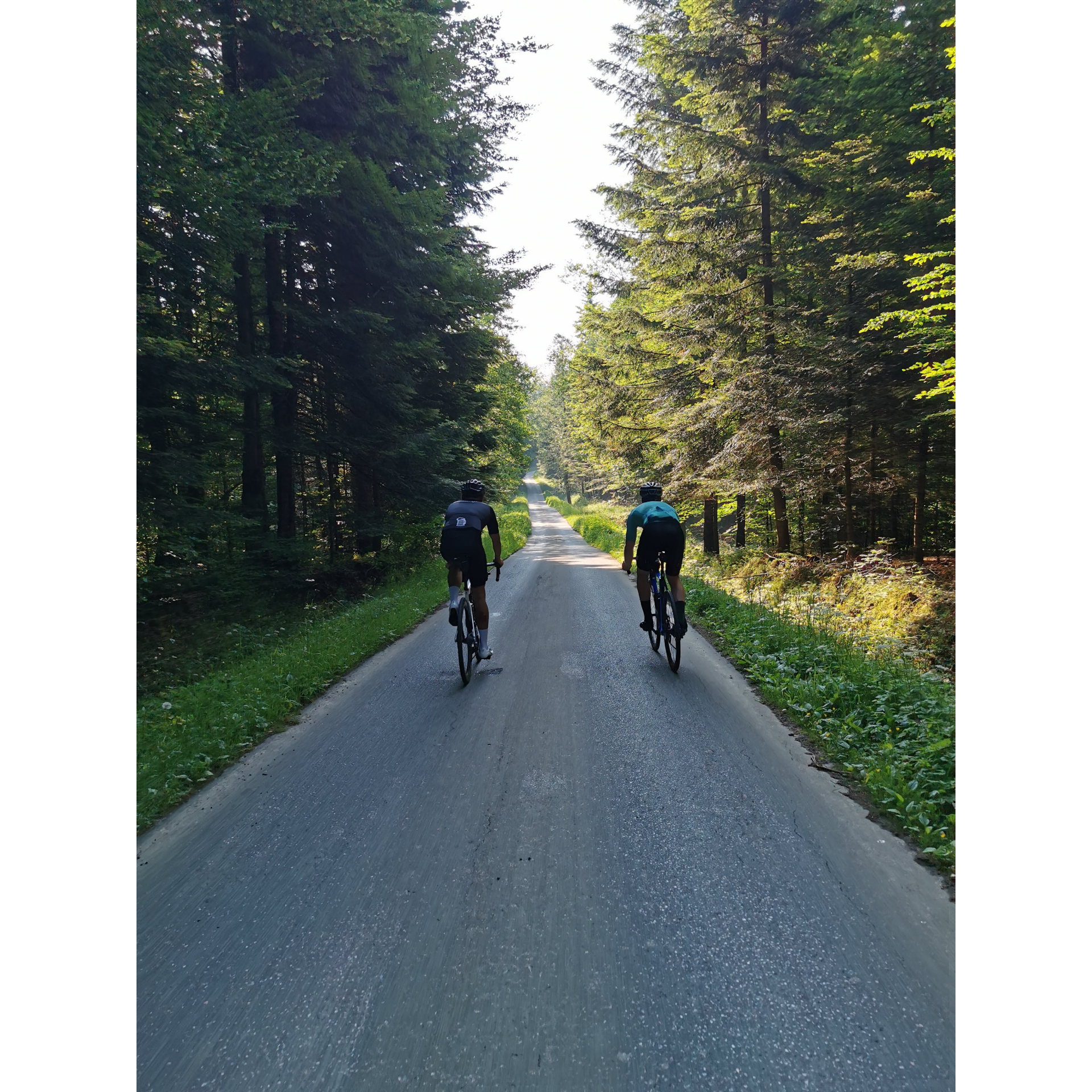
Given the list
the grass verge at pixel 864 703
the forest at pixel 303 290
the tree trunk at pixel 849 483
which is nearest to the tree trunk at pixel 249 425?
the forest at pixel 303 290

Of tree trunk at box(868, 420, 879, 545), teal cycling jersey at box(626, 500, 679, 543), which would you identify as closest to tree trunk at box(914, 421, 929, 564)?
tree trunk at box(868, 420, 879, 545)

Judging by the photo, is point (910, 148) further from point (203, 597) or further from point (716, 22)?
point (203, 597)

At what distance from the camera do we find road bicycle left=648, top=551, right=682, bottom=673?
6.36m

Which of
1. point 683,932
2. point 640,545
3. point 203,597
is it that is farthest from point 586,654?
point 203,597

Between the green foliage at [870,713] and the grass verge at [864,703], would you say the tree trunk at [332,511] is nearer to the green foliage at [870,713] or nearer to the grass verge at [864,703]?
the grass verge at [864,703]

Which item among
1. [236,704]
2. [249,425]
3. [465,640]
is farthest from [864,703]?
[249,425]

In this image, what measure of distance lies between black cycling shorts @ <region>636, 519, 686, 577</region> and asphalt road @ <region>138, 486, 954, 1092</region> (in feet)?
7.58

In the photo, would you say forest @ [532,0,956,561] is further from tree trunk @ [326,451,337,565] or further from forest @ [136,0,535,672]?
tree trunk @ [326,451,337,565]

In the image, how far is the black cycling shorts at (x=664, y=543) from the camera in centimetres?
653

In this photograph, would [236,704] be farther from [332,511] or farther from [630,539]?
[332,511]

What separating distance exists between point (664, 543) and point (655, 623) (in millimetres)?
1150

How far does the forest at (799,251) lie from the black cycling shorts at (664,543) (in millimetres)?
3949

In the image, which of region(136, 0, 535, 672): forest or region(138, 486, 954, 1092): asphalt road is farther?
region(136, 0, 535, 672): forest

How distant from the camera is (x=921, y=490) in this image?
11.5 metres
